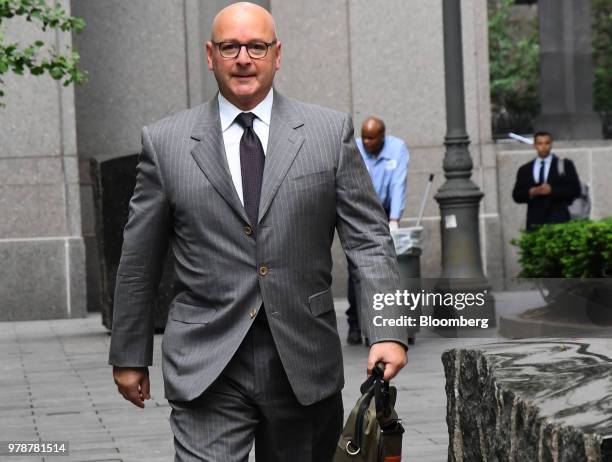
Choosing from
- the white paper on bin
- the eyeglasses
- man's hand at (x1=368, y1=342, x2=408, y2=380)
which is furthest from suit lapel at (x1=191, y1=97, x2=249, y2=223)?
the white paper on bin

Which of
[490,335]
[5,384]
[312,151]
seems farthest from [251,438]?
[5,384]

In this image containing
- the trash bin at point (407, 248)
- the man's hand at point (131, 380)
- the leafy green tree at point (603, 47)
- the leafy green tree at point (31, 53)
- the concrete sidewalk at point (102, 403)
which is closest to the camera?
the man's hand at point (131, 380)

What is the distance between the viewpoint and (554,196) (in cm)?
1415

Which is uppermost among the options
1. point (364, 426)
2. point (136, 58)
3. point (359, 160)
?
point (136, 58)

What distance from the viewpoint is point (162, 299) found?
1312 centimetres

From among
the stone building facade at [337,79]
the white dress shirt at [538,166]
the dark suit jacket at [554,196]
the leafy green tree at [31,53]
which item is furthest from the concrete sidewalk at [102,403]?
the stone building facade at [337,79]

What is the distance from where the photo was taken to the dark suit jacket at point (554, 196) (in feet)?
46.4

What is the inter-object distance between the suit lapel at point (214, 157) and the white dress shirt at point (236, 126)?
0.02 metres

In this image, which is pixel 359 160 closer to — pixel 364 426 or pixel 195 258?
pixel 195 258

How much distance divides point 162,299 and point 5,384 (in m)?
3.44

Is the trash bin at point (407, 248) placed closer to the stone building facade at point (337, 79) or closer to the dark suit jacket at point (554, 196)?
the dark suit jacket at point (554, 196)

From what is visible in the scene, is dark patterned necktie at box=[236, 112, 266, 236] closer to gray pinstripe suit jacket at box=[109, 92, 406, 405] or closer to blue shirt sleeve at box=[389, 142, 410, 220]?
gray pinstripe suit jacket at box=[109, 92, 406, 405]

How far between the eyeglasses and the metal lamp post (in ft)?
26.8

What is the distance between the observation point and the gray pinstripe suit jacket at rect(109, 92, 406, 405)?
12.8 feet
